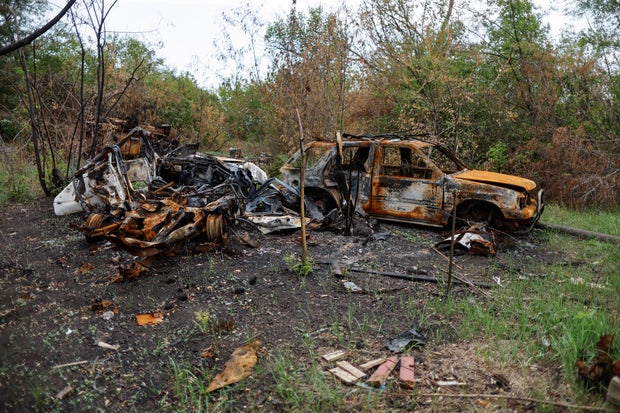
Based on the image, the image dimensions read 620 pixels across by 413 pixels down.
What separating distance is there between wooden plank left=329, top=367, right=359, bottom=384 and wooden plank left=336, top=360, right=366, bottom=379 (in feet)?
0.09

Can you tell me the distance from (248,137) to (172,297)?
12581mm

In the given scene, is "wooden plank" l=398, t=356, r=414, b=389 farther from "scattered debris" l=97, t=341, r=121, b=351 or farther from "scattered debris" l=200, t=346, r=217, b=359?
"scattered debris" l=97, t=341, r=121, b=351

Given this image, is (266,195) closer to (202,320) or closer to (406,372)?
(202,320)

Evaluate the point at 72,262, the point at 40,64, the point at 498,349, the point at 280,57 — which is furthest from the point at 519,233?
the point at 40,64

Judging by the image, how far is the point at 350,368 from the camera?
12.4 ft

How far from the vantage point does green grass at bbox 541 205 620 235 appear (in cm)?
838

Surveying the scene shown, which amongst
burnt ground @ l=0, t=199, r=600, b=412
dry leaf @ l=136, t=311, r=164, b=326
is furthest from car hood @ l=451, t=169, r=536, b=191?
dry leaf @ l=136, t=311, r=164, b=326

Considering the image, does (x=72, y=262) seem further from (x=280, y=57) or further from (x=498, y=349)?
(x=280, y=57)

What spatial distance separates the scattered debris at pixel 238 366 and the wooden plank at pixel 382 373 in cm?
96

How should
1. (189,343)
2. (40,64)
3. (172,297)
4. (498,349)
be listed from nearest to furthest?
1. (498,349)
2. (189,343)
3. (172,297)
4. (40,64)

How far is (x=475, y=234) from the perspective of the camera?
22.9ft

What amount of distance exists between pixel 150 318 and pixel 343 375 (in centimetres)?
213

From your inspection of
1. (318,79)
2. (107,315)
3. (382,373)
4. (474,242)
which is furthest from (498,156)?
(107,315)

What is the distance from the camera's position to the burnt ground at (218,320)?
354 centimetres
